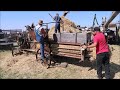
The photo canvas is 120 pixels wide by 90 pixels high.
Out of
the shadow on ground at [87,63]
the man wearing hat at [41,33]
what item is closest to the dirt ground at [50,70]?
the shadow on ground at [87,63]

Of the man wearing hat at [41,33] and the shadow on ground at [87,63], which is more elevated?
the man wearing hat at [41,33]

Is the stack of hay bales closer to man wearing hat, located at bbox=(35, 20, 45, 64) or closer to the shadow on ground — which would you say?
the shadow on ground

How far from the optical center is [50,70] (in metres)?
9.15

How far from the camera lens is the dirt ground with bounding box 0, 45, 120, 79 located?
8.47 metres

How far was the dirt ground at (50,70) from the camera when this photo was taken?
334 inches

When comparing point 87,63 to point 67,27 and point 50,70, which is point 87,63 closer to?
point 50,70

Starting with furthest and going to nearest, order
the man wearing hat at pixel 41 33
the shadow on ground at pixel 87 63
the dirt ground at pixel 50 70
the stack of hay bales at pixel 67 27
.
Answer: the stack of hay bales at pixel 67 27, the man wearing hat at pixel 41 33, the shadow on ground at pixel 87 63, the dirt ground at pixel 50 70

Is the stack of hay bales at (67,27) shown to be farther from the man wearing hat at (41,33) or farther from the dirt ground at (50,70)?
the man wearing hat at (41,33)

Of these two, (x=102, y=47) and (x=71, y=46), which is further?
(x=71, y=46)
